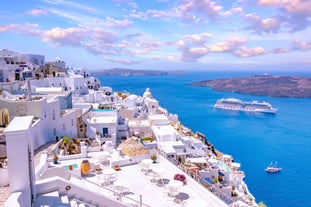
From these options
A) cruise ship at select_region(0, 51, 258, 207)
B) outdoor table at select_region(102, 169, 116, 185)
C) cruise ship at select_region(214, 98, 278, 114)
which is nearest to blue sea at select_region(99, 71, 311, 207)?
cruise ship at select_region(214, 98, 278, 114)

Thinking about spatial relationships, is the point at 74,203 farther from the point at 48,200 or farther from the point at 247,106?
the point at 247,106

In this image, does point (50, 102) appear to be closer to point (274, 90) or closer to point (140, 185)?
point (140, 185)

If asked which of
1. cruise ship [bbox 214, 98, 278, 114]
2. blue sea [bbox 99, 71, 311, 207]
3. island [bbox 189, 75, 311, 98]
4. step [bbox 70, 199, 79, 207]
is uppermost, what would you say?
step [bbox 70, 199, 79, 207]

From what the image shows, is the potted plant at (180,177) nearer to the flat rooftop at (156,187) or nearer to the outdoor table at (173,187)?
the flat rooftop at (156,187)

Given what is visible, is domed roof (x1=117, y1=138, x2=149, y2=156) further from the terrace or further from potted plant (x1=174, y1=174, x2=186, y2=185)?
potted plant (x1=174, y1=174, x2=186, y2=185)

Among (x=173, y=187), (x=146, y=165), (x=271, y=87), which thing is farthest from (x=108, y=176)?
(x=271, y=87)

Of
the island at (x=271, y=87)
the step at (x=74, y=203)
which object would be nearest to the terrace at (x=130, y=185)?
the step at (x=74, y=203)

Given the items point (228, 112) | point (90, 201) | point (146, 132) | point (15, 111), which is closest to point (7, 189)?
point (90, 201)
